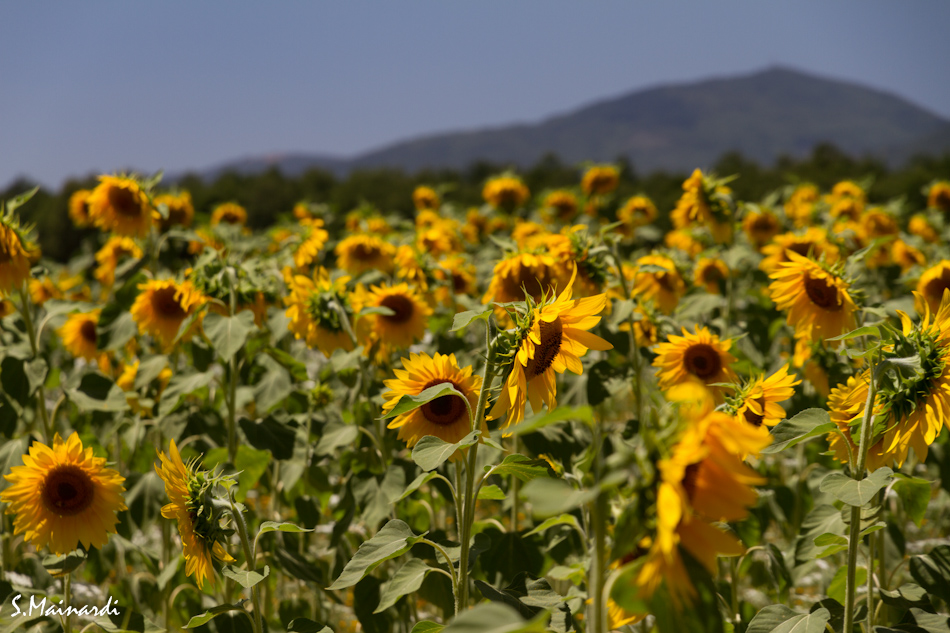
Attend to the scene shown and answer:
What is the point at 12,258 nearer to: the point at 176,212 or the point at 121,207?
the point at 121,207

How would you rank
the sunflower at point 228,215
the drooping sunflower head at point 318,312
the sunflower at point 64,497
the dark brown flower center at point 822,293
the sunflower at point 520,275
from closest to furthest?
the sunflower at point 64,497 < the dark brown flower center at point 822,293 < the sunflower at point 520,275 < the drooping sunflower head at point 318,312 < the sunflower at point 228,215

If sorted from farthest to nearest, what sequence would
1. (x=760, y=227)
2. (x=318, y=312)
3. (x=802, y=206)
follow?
(x=802, y=206)
(x=760, y=227)
(x=318, y=312)

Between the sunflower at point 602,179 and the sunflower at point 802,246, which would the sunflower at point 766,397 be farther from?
the sunflower at point 602,179

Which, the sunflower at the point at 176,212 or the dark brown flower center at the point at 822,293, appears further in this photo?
the sunflower at the point at 176,212

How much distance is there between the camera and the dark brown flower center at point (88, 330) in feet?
11.0

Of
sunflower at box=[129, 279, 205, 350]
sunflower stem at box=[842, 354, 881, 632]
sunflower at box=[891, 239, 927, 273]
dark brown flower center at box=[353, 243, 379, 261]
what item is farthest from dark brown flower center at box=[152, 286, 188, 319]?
sunflower at box=[891, 239, 927, 273]

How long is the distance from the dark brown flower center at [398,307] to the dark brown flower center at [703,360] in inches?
40.8

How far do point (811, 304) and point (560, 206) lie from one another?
12.3 feet

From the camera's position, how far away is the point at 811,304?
216cm

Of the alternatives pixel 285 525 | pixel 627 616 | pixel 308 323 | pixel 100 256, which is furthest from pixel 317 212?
pixel 627 616

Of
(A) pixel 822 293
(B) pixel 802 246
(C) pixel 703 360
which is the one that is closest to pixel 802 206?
(B) pixel 802 246

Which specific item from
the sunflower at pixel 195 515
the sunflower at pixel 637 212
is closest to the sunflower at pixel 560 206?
the sunflower at pixel 637 212

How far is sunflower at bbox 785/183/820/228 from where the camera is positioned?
5475 millimetres

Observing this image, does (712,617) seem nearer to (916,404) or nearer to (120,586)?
(916,404)
